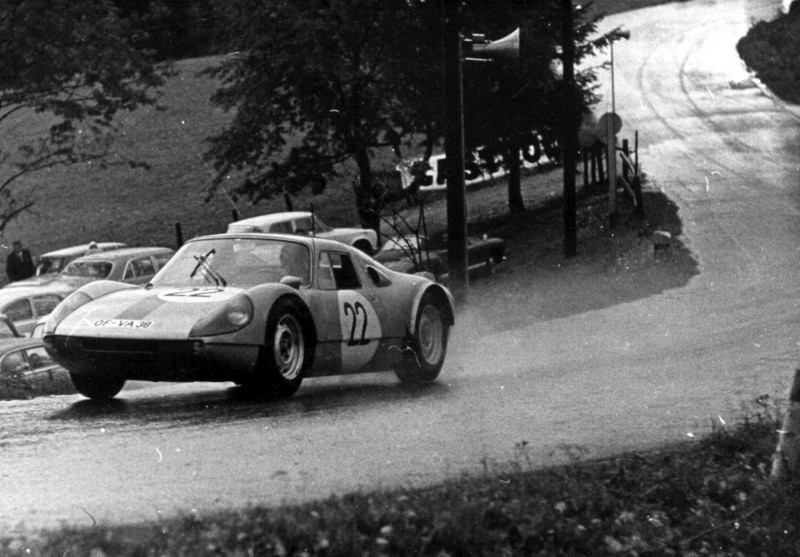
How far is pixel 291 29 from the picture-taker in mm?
35000

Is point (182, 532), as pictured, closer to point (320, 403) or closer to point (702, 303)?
point (320, 403)

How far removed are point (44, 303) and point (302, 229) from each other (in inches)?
323

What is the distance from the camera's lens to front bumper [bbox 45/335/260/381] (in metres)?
10.2

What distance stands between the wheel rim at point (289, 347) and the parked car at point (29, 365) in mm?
4159

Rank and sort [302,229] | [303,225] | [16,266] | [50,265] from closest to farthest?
[50,265]
[302,229]
[303,225]
[16,266]

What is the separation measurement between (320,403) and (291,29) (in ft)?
83.2

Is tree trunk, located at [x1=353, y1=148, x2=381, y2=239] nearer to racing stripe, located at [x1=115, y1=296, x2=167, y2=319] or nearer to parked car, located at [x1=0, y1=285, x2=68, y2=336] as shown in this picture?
parked car, located at [x1=0, y1=285, x2=68, y2=336]

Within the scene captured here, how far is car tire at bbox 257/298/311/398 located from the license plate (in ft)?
3.03

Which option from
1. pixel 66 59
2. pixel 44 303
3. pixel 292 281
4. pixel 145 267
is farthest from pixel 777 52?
Answer: pixel 292 281

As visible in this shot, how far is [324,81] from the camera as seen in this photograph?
3606cm

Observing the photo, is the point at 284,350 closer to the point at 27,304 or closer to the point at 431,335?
the point at 431,335

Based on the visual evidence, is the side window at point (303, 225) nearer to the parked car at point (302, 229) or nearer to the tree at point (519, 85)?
the parked car at point (302, 229)

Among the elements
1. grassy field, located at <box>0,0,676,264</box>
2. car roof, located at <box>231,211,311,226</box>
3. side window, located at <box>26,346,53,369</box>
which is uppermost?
side window, located at <box>26,346,53,369</box>

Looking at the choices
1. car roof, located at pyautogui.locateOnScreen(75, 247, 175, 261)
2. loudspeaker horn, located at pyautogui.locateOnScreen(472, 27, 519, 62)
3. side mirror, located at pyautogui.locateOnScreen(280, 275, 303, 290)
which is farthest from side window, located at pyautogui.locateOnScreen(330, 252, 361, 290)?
car roof, located at pyautogui.locateOnScreen(75, 247, 175, 261)
